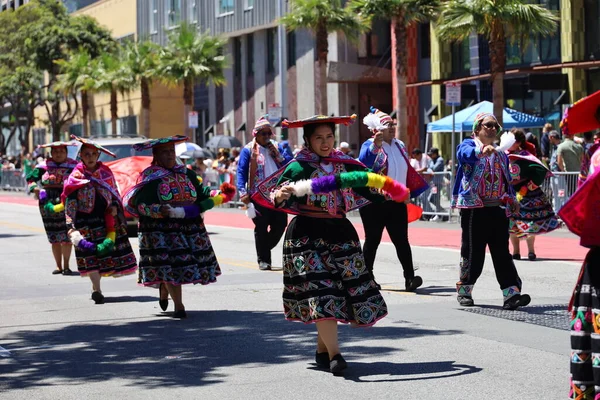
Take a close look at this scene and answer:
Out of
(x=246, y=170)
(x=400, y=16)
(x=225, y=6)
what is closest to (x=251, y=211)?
(x=246, y=170)

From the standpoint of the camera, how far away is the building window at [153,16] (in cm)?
6239

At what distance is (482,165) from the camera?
1086 cm

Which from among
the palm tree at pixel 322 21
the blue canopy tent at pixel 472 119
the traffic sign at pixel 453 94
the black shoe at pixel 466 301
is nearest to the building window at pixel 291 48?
the palm tree at pixel 322 21

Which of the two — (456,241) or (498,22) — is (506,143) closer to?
(456,241)

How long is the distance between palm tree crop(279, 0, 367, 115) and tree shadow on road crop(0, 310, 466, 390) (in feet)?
83.8

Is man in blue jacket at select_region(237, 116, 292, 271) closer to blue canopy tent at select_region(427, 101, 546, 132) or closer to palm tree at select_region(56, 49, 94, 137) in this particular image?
blue canopy tent at select_region(427, 101, 546, 132)

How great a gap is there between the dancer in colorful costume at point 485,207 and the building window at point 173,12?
49.0 m

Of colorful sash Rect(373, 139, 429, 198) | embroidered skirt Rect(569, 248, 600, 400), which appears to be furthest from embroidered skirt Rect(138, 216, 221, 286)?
embroidered skirt Rect(569, 248, 600, 400)

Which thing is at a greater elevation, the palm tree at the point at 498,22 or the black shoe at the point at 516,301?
the palm tree at the point at 498,22

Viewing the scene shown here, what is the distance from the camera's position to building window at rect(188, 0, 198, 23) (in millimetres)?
57281

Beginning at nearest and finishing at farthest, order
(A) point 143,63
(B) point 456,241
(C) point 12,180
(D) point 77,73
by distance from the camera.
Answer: (B) point 456,241, (A) point 143,63, (C) point 12,180, (D) point 77,73

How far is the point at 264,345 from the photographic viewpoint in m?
9.24

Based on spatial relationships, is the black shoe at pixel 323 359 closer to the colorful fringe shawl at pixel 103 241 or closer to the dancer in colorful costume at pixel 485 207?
the dancer in colorful costume at pixel 485 207

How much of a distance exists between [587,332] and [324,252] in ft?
8.84
